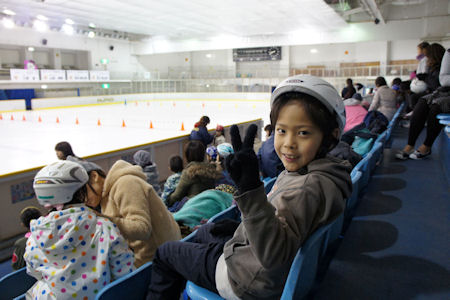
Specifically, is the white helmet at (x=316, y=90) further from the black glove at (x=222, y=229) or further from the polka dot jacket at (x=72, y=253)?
the polka dot jacket at (x=72, y=253)

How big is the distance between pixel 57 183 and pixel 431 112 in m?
3.59

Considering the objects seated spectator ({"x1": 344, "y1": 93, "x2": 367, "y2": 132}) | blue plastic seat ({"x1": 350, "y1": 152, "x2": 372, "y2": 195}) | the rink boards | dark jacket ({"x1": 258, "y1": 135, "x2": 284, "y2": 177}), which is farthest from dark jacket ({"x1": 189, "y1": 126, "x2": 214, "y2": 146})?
blue plastic seat ({"x1": 350, "y1": 152, "x2": 372, "y2": 195})

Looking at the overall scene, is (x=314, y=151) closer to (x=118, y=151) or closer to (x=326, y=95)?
(x=326, y=95)

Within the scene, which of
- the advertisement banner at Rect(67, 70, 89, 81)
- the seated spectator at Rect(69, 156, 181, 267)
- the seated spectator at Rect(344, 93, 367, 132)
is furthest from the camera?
the advertisement banner at Rect(67, 70, 89, 81)

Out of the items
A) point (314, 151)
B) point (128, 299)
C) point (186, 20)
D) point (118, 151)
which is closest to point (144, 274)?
point (128, 299)

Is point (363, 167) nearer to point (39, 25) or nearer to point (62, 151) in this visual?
point (62, 151)

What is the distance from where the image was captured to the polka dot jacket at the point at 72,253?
1332mm

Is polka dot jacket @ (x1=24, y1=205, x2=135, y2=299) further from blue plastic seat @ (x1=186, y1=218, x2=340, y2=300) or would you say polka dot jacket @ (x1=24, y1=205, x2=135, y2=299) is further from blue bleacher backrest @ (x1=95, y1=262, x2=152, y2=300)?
blue plastic seat @ (x1=186, y1=218, x2=340, y2=300)

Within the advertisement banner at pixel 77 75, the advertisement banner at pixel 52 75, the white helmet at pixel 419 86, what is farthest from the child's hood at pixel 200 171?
the advertisement banner at pixel 77 75

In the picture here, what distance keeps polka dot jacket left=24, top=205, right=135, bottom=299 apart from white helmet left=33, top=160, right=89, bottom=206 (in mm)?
63

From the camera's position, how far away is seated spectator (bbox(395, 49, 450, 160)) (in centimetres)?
320

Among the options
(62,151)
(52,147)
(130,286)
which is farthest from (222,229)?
(52,147)

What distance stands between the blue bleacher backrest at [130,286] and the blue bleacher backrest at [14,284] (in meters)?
0.73

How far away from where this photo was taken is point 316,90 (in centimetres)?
112
